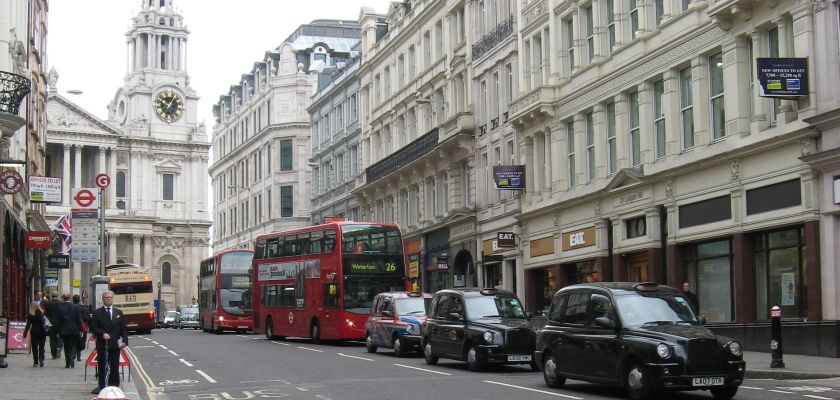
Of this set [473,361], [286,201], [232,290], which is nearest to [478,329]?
[473,361]

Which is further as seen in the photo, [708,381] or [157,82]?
[157,82]

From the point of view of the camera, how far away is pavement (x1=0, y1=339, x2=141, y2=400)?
18.9 metres

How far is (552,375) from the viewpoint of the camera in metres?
19.3

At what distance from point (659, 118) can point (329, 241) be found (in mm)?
11512

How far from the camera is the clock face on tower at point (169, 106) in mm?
121250

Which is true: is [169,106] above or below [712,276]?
above

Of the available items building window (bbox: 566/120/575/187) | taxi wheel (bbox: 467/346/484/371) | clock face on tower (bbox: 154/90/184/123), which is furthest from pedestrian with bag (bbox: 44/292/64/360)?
clock face on tower (bbox: 154/90/184/123)

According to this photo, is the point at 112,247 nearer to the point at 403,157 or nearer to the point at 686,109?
the point at 403,157

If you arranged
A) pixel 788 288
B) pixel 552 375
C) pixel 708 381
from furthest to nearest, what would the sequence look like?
pixel 788 288
pixel 552 375
pixel 708 381

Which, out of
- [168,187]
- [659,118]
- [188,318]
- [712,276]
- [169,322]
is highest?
[168,187]

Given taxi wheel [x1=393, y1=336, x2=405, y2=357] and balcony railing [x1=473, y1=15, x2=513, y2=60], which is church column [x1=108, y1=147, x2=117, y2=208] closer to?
balcony railing [x1=473, y1=15, x2=513, y2=60]

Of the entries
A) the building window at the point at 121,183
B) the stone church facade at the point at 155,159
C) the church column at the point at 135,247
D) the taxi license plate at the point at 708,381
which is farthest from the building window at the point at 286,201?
the taxi license plate at the point at 708,381

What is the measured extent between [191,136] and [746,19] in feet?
330

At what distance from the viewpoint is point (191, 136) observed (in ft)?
404
